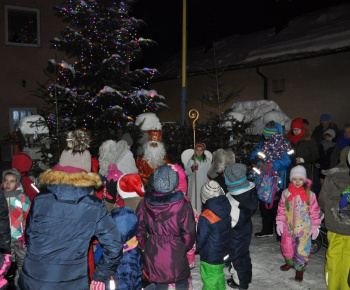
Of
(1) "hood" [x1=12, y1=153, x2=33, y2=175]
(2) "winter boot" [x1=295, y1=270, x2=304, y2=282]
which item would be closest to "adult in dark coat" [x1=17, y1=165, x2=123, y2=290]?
(1) "hood" [x1=12, y1=153, x2=33, y2=175]

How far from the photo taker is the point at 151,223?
3.53 metres

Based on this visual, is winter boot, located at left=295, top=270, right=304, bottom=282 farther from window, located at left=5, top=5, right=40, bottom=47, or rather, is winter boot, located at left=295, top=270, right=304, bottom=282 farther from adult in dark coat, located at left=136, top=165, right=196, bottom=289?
window, located at left=5, top=5, right=40, bottom=47

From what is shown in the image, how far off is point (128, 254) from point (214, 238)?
107 cm

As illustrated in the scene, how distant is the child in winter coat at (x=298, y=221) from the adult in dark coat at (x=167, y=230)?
187 centimetres

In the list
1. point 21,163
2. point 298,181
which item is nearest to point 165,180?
point 298,181

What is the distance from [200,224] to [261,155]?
2.42 meters

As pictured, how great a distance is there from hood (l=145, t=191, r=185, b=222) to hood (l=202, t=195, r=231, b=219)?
52 centimetres

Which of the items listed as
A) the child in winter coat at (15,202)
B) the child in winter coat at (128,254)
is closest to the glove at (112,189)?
the child in winter coat at (15,202)

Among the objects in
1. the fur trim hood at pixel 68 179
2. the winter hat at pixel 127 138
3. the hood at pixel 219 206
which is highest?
the winter hat at pixel 127 138

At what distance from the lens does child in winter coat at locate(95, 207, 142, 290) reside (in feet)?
10.4

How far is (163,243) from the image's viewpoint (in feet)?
11.5

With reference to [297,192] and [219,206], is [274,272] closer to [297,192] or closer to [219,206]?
[297,192]

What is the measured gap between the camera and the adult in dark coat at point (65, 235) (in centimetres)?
265

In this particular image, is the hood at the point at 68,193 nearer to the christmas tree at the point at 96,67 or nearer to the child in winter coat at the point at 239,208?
the child in winter coat at the point at 239,208
